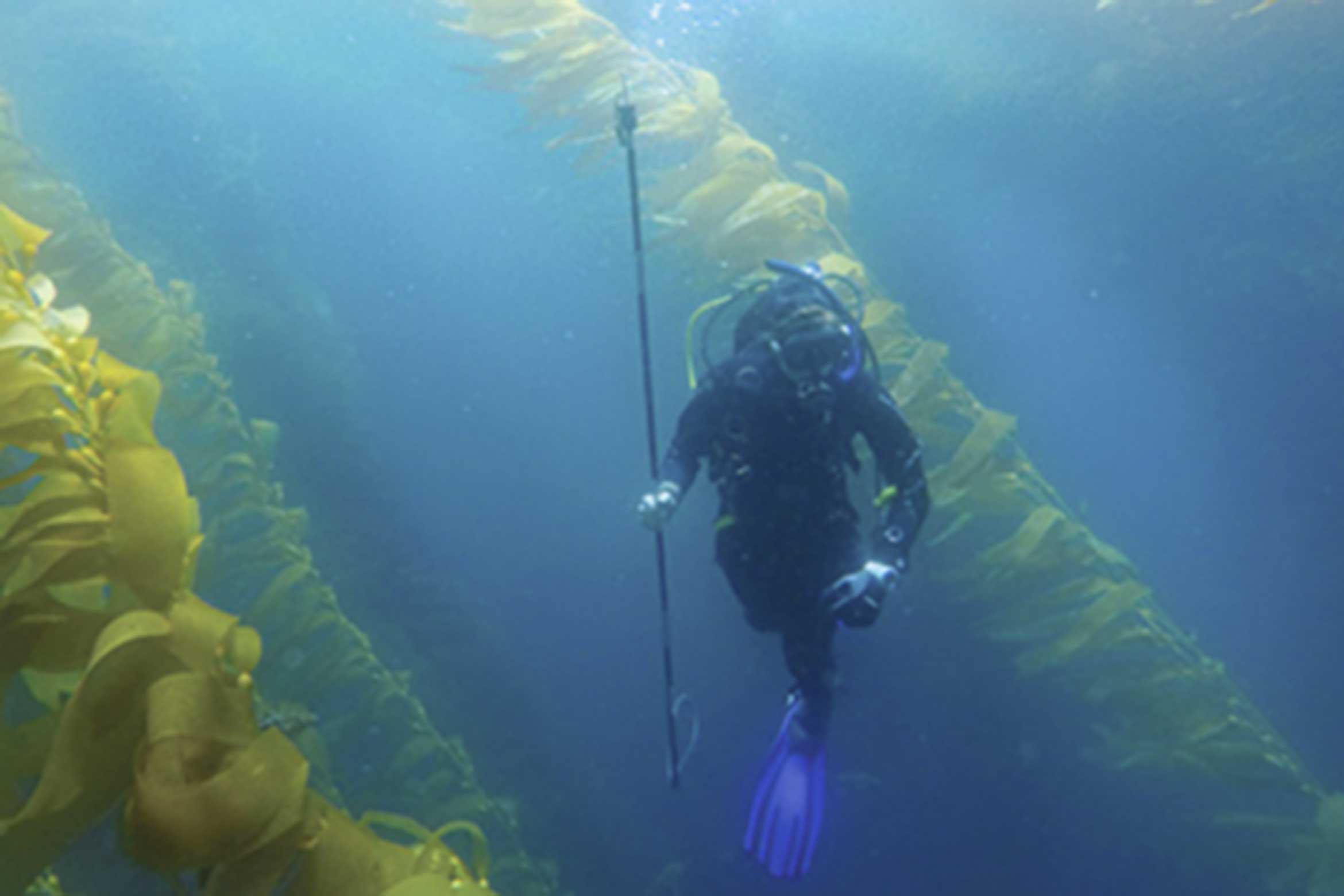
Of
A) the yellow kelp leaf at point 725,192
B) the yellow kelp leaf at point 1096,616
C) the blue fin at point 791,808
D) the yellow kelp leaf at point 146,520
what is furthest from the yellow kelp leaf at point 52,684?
the yellow kelp leaf at point 1096,616

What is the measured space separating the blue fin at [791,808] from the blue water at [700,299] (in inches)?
62.2

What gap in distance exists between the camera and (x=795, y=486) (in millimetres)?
3900

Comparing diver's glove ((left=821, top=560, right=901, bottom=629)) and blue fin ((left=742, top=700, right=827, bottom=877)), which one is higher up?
diver's glove ((left=821, top=560, right=901, bottom=629))

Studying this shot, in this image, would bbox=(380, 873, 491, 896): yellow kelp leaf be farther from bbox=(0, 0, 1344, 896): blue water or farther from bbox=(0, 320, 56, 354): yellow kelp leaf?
bbox=(0, 0, 1344, 896): blue water

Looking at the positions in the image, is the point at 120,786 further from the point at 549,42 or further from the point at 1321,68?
the point at 1321,68

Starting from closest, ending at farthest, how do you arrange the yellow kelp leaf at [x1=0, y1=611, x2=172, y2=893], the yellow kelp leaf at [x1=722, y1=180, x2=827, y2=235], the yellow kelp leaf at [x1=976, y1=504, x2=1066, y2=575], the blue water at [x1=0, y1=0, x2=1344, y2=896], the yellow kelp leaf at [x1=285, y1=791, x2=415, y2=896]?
the yellow kelp leaf at [x1=0, y1=611, x2=172, y2=893]
the yellow kelp leaf at [x1=285, y1=791, x2=415, y2=896]
the yellow kelp leaf at [x1=976, y1=504, x2=1066, y2=575]
the yellow kelp leaf at [x1=722, y1=180, x2=827, y2=235]
the blue water at [x1=0, y1=0, x2=1344, y2=896]

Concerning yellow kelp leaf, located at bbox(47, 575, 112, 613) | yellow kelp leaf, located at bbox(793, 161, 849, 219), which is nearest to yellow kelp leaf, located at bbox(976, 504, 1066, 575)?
yellow kelp leaf, located at bbox(793, 161, 849, 219)

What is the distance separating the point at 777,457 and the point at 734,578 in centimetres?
73

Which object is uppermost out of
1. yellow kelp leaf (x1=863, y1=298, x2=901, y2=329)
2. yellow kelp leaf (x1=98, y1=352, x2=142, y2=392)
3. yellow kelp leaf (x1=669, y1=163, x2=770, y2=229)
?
yellow kelp leaf (x1=669, y1=163, x2=770, y2=229)

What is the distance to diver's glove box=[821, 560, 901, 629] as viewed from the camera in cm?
339

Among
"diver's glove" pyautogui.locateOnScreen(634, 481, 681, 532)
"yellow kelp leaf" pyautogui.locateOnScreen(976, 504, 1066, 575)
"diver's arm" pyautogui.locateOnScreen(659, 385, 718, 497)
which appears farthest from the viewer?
"yellow kelp leaf" pyautogui.locateOnScreen(976, 504, 1066, 575)

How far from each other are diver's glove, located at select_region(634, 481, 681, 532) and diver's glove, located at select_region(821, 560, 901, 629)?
856mm

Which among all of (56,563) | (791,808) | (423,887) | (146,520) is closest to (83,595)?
(56,563)

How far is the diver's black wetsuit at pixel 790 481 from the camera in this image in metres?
3.73
